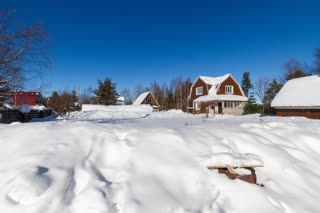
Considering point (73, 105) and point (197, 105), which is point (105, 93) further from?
point (197, 105)

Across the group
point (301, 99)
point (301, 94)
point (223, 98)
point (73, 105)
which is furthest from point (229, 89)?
point (73, 105)

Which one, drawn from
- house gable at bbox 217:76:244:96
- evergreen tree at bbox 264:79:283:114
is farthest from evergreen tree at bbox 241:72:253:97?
house gable at bbox 217:76:244:96

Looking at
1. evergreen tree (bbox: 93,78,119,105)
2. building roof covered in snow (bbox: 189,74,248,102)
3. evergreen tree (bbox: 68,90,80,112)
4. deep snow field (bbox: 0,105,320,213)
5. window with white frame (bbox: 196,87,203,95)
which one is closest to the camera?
deep snow field (bbox: 0,105,320,213)

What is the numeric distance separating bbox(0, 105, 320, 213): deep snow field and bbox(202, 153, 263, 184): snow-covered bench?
103mm

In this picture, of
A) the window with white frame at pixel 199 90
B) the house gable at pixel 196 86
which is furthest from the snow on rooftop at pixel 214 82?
the window with white frame at pixel 199 90

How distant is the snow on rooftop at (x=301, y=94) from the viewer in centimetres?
1350

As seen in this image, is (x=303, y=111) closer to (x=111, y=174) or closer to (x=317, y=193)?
(x=317, y=193)

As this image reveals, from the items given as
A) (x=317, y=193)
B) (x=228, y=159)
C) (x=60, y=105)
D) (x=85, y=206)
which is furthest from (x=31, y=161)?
(x=60, y=105)

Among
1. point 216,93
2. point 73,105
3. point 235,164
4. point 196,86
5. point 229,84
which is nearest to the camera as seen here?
point 235,164

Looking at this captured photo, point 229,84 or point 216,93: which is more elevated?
point 229,84

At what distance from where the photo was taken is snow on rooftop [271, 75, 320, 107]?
44.3ft

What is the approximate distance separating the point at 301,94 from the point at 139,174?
19.3 meters

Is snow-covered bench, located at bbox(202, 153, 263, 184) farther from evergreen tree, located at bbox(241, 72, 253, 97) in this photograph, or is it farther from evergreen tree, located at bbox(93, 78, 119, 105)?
evergreen tree, located at bbox(241, 72, 253, 97)

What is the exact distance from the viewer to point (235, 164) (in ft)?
8.49
